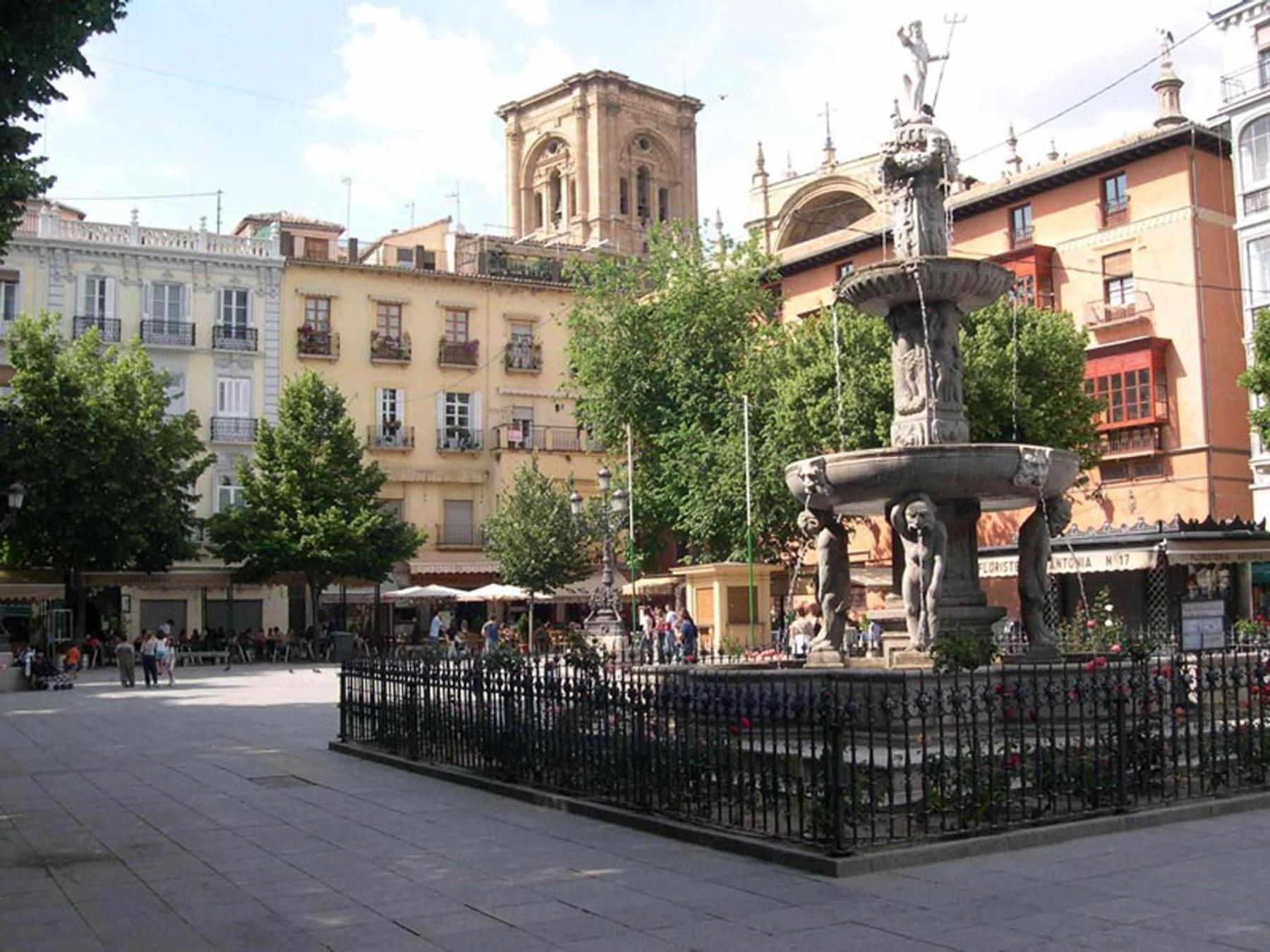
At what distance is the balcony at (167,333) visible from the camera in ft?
148

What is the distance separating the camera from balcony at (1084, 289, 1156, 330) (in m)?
36.8

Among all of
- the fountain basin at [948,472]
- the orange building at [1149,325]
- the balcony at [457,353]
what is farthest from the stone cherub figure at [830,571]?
the balcony at [457,353]

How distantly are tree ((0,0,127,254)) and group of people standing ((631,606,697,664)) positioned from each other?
1042cm

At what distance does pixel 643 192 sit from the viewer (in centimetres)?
7706

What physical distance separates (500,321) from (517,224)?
29299mm

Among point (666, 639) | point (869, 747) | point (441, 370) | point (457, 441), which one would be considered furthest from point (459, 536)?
point (869, 747)

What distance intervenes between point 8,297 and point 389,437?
13.5 meters

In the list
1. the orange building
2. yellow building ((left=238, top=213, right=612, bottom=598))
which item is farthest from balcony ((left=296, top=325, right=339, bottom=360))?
the orange building

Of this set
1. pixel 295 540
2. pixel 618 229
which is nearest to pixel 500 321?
pixel 295 540

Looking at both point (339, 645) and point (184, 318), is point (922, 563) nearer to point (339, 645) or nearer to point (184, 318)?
point (339, 645)

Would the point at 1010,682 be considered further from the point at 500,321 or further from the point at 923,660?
the point at 500,321

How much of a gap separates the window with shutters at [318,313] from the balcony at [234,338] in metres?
2.10

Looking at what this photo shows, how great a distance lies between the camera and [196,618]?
44.1 m

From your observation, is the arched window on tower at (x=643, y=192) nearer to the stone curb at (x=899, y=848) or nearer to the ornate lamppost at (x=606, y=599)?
the ornate lamppost at (x=606, y=599)
